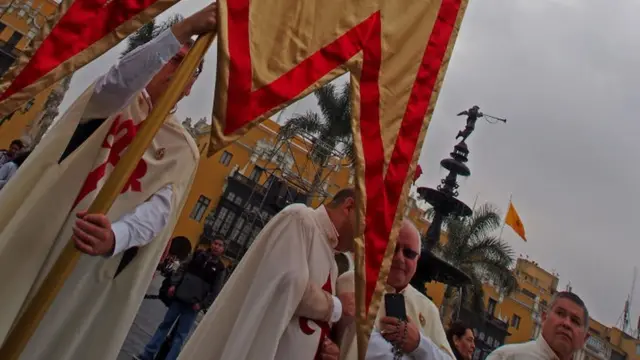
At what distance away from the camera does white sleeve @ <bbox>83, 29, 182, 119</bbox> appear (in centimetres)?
176

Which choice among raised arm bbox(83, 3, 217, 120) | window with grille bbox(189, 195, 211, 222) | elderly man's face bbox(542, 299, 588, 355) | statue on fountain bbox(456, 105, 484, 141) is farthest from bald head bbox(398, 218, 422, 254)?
window with grille bbox(189, 195, 211, 222)

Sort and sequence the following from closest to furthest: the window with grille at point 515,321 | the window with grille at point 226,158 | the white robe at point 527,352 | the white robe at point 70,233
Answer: the white robe at point 70,233 → the white robe at point 527,352 → the window with grille at point 226,158 → the window with grille at point 515,321

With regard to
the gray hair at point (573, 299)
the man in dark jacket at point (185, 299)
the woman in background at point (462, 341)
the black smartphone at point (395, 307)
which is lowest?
the man in dark jacket at point (185, 299)

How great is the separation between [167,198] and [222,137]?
908 millimetres

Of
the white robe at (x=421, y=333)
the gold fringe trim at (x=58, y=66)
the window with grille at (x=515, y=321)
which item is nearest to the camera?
the gold fringe trim at (x=58, y=66)

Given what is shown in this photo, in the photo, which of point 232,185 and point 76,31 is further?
point 232,185

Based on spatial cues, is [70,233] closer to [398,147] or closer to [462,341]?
[398,147]

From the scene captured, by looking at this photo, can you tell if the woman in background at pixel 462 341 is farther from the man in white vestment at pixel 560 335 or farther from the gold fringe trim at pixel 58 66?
the gold fringe trim at pixel 58 66

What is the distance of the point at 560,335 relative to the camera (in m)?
3.02

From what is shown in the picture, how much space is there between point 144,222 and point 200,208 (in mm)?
34321

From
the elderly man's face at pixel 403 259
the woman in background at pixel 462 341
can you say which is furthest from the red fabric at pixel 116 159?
the woman in background at pixel 462 341

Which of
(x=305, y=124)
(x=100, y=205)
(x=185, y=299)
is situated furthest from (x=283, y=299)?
(x=305, y=124)

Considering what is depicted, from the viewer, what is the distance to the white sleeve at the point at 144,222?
185cm

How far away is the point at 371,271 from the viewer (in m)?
1.80
